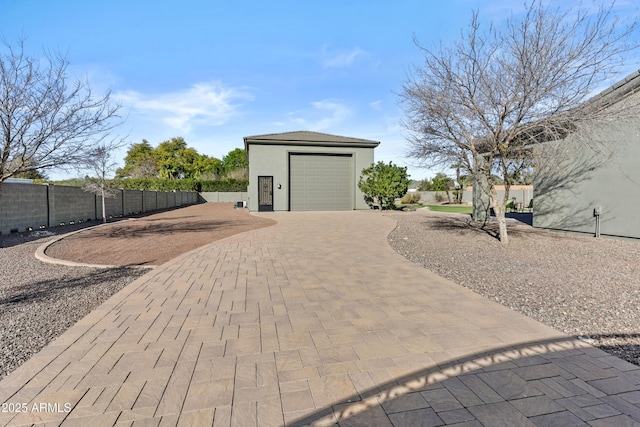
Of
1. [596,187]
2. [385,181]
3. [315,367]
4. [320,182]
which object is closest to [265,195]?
[320,182]

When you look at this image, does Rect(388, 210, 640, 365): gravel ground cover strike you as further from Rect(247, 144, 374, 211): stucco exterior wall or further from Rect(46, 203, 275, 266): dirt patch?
Rect(247, 144, 374, 211): stucco exterior wall

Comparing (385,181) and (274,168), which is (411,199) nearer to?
(385,181)

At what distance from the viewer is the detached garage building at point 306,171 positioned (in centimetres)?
2172

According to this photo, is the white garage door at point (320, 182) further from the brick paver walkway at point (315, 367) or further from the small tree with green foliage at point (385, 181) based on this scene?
the brick paver walkway at point (315, 367)

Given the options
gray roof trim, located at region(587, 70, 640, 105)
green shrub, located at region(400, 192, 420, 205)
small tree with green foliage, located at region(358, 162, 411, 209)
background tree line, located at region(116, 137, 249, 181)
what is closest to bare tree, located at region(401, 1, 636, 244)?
gray roof trim, located at region(587, 70, 640, 105)

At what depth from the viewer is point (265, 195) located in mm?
22094

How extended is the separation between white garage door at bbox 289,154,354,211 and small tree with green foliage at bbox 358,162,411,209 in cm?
152

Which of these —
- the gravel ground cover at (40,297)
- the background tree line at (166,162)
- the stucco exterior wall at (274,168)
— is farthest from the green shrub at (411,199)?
the gravel ground cover at (40,297)

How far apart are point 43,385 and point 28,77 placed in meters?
8.49

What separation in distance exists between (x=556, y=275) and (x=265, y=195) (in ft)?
60.8

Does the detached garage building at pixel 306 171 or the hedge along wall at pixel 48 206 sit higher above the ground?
the detached garage building at pixel 306 171

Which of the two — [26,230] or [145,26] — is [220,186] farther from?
[145,26]

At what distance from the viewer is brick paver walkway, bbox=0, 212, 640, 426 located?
2119 millimetres

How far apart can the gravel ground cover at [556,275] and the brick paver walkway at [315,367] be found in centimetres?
45
